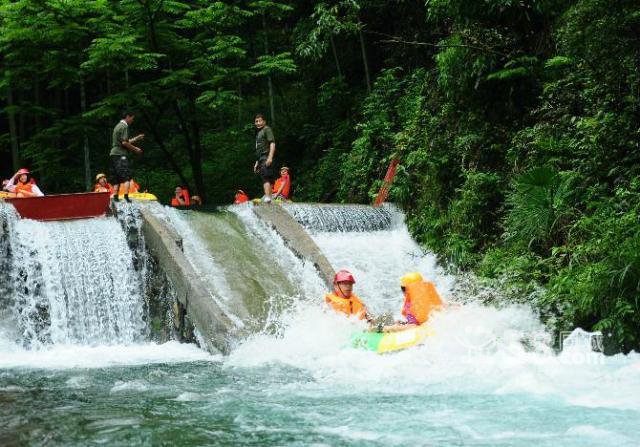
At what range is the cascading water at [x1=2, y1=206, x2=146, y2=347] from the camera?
35.7ft

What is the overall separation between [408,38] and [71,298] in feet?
41.6

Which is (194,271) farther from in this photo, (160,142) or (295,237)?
(160,142)

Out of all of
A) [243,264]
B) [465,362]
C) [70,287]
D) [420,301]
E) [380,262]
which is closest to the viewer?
[465,362]

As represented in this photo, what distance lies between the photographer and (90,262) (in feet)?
37.9

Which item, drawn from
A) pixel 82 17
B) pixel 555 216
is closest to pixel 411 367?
pixel 555 216

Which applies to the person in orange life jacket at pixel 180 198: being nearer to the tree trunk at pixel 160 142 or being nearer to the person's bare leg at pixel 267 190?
the tree trunk at pixel 160 142

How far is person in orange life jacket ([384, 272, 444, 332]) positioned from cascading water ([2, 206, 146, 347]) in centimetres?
425

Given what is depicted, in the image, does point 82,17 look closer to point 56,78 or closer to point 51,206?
point 56,78

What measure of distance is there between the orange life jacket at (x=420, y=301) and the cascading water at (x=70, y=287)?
4286 mm

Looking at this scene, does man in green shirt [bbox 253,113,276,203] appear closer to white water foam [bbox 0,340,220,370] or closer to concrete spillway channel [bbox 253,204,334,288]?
concrete spillway channel [bbox 253,204,334,288]

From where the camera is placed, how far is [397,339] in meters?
8.26

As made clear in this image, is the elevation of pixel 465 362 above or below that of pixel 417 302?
below

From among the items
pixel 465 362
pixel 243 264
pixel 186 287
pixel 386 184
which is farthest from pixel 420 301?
pixel 386 184

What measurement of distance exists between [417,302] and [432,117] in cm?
742
